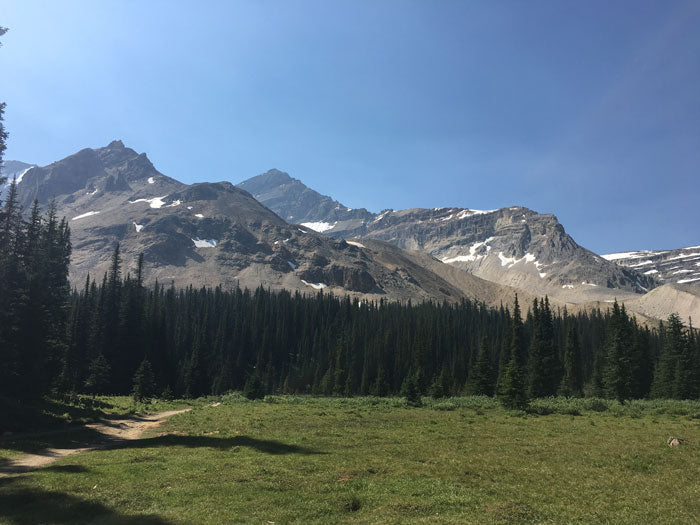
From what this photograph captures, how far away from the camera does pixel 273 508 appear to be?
554 inches

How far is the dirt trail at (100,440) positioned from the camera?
69.7 feet

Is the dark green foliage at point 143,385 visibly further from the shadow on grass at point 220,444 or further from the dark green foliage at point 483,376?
the dark green foliage at point 483,376

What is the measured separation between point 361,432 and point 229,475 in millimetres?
15443

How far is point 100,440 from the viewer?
31.0m

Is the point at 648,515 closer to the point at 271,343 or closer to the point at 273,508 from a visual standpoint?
the point at 273,508

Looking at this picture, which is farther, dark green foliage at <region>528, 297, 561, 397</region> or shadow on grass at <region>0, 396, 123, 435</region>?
dark green foliage at <region>528, 297, 561, 397</region>

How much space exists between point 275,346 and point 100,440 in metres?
127

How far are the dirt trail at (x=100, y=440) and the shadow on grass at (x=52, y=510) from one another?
17.5 feet

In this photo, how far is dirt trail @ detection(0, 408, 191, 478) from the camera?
21.2 metres

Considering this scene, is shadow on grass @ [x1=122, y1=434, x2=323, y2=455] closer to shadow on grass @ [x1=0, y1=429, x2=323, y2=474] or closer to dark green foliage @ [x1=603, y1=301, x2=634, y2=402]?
shadow on grass @ [x1=0, y1=429, x2=323, y2=474]

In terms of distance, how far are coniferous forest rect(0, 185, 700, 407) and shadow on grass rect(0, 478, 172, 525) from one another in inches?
1064

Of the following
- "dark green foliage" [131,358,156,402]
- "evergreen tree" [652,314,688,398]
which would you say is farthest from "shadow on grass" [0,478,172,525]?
"evergreen tree" [652,314,688,398]

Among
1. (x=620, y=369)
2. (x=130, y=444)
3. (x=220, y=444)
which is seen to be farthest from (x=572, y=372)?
(x=130, y=444)

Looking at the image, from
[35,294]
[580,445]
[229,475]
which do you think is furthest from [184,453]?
[35,294]
